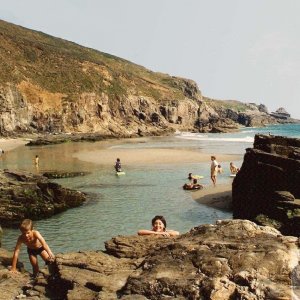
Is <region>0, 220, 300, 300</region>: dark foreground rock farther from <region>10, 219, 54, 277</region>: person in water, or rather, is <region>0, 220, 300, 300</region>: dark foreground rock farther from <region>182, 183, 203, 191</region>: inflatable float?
<region>182, 183, 203, 191</region>: inflatable float

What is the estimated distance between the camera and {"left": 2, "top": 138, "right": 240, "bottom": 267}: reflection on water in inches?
694

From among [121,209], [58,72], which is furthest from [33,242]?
[58,72]

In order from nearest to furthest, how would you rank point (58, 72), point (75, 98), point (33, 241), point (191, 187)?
point (33, 241) < point (191, 187) < point (75, 98) < point (58, 72)

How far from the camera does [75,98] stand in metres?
113

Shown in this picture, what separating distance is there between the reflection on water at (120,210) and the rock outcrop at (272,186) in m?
1.64

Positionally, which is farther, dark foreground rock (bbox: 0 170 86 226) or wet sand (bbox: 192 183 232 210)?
wet sand (bbox: 192 183 232 210)

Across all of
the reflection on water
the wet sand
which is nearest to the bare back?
the reflection on water

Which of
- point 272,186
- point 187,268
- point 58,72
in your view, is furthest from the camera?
point 58,72

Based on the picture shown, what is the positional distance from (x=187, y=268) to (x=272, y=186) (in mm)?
13937

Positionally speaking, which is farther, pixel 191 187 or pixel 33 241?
pixel 191 187

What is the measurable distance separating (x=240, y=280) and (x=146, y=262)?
201cm

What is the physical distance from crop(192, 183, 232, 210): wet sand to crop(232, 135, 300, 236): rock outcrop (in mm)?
1487

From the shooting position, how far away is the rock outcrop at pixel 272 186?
17436mm

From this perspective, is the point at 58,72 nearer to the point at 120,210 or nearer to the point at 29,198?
the point at 29,198
